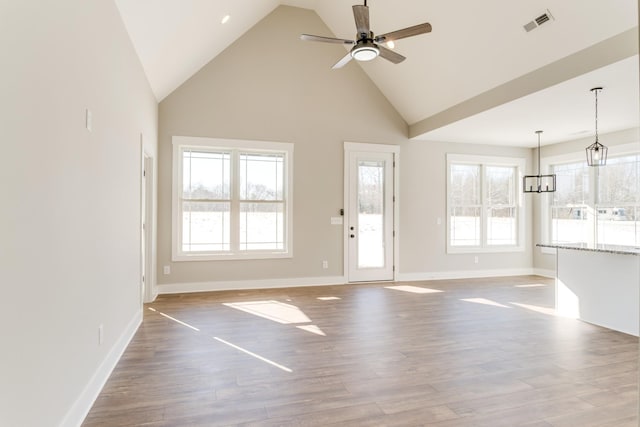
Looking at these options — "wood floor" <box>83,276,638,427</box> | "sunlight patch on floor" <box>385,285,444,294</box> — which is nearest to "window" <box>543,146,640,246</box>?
"wood floor" <box>83,276,638,427</box>

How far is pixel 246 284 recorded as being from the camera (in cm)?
579

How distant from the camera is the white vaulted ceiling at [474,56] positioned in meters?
3.42

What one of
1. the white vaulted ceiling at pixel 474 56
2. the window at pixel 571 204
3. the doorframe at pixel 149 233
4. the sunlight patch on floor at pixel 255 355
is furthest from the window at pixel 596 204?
the doorframe at pixel 149 233

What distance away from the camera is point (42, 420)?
64.4 inches

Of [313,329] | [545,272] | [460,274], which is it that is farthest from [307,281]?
[545,272]

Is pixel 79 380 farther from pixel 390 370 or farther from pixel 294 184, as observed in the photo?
pixel 294 184

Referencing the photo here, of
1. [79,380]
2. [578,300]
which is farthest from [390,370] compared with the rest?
[578,300]

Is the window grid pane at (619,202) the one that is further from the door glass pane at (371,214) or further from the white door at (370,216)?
the door glass pane at (371,214)

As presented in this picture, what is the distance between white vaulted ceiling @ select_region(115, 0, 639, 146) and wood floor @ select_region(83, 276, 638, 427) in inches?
108

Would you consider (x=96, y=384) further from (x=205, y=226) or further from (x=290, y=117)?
(x=290, y=117)

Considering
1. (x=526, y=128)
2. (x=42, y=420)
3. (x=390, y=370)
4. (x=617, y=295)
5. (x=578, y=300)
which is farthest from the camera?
(x=526, y=128)

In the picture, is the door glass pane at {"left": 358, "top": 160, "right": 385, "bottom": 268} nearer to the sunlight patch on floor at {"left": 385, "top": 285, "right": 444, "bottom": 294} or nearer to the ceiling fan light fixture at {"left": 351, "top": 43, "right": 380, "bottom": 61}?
the sunlight patch on floor at {"left": 385, "top": 285, "right": 444, "bottom": 294}

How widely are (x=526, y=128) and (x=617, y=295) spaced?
9.98ft

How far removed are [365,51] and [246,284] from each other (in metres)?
3.99
